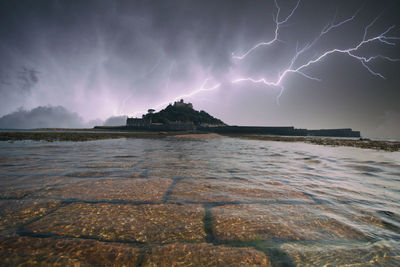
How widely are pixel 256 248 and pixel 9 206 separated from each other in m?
3.36

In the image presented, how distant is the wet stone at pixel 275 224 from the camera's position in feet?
5.86

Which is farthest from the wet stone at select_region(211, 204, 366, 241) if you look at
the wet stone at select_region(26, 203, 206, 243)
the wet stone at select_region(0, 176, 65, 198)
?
the wet stone at select_region(0, 176, 65, 198)

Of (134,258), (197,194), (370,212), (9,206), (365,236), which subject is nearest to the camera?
(134,258)

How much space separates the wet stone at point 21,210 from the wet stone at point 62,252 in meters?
0.43

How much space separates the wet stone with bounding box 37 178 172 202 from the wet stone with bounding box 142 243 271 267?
1.26 metres

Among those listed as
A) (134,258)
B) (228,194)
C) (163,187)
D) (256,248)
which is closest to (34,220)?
(134,258)

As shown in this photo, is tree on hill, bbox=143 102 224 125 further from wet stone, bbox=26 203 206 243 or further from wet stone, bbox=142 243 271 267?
wet stone, bbox=142 243 271 267

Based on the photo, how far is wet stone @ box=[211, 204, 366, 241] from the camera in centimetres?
179

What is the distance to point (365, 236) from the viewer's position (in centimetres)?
182

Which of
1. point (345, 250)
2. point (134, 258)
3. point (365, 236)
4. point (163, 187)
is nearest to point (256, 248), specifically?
point (345, 250)

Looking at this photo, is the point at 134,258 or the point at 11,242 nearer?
the point at 134,258

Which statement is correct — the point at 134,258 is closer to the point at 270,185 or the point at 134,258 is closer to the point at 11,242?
the point at 11,242

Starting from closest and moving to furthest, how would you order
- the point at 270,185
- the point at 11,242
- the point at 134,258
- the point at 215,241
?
the point at 134,258 < the point at 11,242 < the point at 215,241 < the point at 270,185

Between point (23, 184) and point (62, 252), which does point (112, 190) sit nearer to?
point (62, 252)
